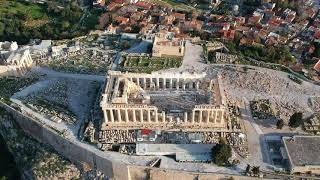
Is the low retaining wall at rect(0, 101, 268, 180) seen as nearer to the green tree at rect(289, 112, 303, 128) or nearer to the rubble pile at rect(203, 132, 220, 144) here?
the rubble pile at rect(203, 132, 220, 144)

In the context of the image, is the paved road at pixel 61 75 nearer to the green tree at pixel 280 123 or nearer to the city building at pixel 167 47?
the city building at pixel 167 47

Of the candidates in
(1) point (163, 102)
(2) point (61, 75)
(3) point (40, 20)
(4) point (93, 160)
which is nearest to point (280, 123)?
(1) point (163, 102)

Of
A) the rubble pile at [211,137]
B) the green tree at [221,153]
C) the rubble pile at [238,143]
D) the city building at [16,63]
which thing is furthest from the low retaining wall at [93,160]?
the city building at [16,63]

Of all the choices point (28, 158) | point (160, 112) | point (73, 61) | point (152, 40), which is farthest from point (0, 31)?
point (160, 112)

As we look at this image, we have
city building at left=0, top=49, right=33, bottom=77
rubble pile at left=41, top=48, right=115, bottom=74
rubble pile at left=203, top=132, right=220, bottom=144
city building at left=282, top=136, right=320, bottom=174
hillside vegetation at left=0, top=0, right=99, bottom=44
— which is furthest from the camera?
hillside vegetation at left=0, top=0, right=99, bottom=44

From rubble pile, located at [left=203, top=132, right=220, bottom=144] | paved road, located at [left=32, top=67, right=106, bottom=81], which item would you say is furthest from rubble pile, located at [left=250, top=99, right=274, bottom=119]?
paved road, located at [left=32, top=67, right=106, bottom=81]

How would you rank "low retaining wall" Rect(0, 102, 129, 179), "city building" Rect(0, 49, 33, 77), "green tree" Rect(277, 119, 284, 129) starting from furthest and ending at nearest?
"city building" Rect(0, 49, 33, 77) < "green tree" Rect(277, 119, 284, 129) < "low retaining wall" Rect(0, 102, 129, 179)
